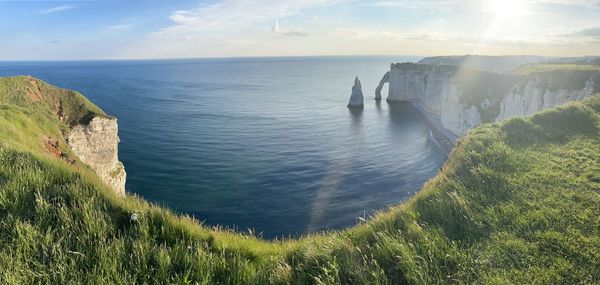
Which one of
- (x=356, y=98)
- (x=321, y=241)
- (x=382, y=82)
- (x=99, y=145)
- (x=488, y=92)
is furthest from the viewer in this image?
(x=382, y=82)

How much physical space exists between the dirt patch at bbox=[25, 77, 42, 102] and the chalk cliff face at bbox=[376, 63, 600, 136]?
2079 inches

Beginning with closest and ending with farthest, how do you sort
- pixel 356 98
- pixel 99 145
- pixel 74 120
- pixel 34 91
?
pixel 34 91 → pixel 74 120 → pixel 99 145 → pixel 356 98

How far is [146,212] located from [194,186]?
3743cm

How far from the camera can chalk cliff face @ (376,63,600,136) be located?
45219mm

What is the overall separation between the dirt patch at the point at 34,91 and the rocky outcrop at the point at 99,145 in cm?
350

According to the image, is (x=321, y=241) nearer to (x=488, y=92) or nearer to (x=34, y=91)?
(x=34, y=91)

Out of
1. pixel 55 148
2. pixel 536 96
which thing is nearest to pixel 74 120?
pixel 55 148

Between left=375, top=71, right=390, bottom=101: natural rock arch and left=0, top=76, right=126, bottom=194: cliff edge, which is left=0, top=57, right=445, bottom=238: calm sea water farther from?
left=375, top=71, right=390, bottom=101: natural rock arch

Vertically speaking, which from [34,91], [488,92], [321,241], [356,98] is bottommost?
[356,98]

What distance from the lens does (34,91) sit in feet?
96.9

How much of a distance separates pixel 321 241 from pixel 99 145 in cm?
2806

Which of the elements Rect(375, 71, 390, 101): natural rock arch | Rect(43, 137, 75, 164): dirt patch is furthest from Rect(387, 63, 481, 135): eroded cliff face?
Rect(43, 137, 75, 164): dirt patch

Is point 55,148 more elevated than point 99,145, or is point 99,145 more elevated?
point 55,148

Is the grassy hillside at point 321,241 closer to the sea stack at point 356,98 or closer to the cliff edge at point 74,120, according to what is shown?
the cliff edge at point 74,120
